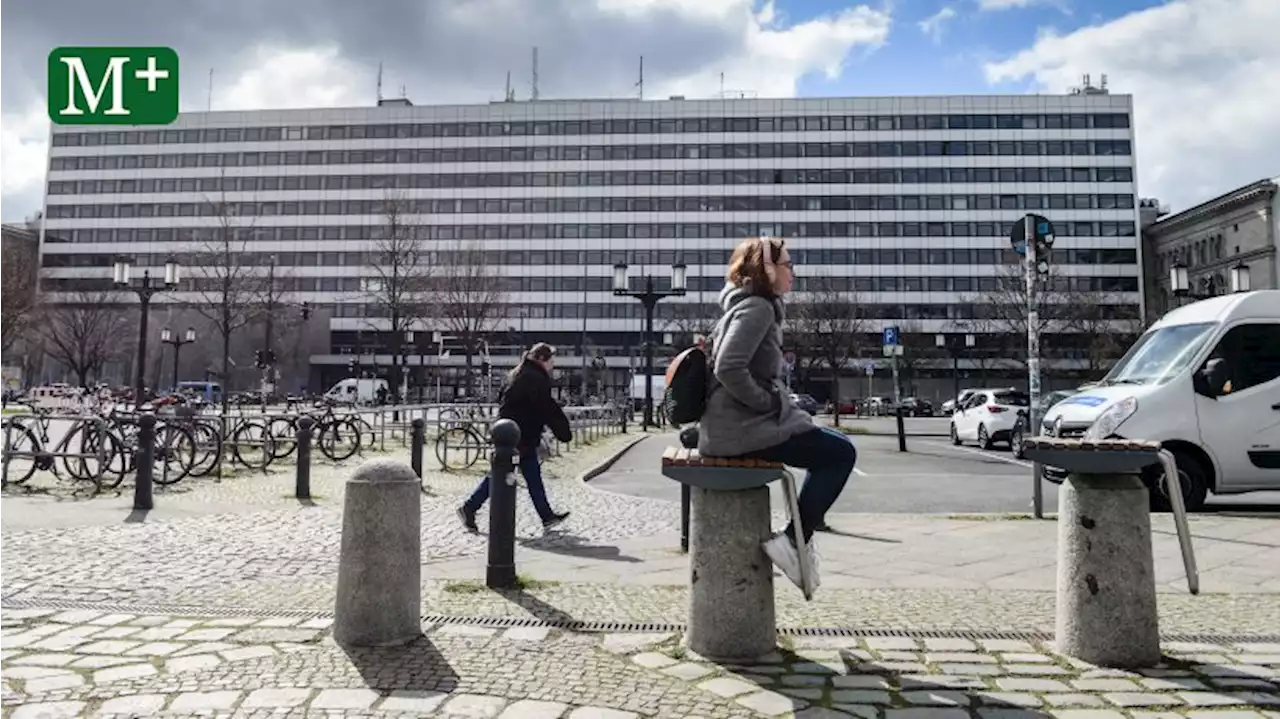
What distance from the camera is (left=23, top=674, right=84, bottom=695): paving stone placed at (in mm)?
3447

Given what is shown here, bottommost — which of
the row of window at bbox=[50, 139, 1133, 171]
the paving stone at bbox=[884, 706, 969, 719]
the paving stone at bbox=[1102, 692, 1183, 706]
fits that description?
the paving stone at bbox=[884, 706, 969, 719]

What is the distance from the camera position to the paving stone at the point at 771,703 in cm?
322

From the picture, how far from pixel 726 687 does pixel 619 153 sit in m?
79.0

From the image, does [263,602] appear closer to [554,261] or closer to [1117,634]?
[1117,634]

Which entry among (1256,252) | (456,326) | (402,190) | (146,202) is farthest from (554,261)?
(1256,252)

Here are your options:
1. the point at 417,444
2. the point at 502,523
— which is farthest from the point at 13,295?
the point at 502,523

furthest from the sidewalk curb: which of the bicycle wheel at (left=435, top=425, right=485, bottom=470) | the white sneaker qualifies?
the white sneaker

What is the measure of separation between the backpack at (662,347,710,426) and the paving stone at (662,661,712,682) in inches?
44.5

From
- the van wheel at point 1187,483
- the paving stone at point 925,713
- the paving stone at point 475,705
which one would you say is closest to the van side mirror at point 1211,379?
the van wheel at point 1187,483

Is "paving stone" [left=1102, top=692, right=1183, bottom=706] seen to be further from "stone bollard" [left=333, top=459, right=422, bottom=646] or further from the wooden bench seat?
"stone bollard" [left=333, top=459, right=422, bottom=646]

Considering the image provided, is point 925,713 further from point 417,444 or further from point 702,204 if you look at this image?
point 702,204

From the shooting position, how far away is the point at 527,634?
4.33 metres

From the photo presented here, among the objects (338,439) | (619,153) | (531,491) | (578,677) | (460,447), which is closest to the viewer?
(578,677)

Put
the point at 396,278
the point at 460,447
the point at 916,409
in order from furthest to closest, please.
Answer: the point at 916,409, the point at 396,278, the point at 460,447
